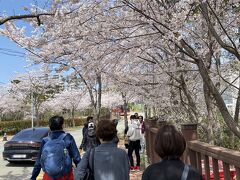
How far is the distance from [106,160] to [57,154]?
123cm

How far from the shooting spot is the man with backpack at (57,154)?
4.62 metres

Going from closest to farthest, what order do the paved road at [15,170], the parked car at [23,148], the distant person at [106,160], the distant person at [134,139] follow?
the distant person at [106,160], the paved road at [15,170], the distant person at [134,139], the parked car at [23,148]

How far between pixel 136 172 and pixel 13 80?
42175mm

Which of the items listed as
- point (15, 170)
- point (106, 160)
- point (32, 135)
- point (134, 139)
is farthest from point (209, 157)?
point (32, 135)

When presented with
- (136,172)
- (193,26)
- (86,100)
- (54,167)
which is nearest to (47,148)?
(54,167)

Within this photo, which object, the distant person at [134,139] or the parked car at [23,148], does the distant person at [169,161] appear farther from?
the parked car at [23,148]

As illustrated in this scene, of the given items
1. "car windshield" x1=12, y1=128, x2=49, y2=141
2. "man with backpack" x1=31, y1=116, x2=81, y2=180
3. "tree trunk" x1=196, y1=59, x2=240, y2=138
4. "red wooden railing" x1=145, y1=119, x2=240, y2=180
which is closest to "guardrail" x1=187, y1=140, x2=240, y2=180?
"red wooden railing" x1=145, y1=119, x2=240, y2=180

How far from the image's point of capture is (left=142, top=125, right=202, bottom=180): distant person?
8.28 feet

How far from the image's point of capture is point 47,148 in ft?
15.4

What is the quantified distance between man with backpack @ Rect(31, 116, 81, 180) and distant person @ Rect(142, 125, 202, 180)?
89.5 inches

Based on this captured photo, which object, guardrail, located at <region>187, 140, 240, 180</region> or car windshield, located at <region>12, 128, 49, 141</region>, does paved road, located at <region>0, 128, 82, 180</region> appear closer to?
car windshield, located at <region>12, 128, 49, 141</region>

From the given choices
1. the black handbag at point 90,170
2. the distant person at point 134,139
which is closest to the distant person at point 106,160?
the black handbag at point 90,170

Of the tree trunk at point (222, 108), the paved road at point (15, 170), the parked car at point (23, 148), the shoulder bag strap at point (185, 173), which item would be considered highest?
the tree trunk at point (222, 108)

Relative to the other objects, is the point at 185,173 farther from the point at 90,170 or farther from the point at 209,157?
the point at 209,157
